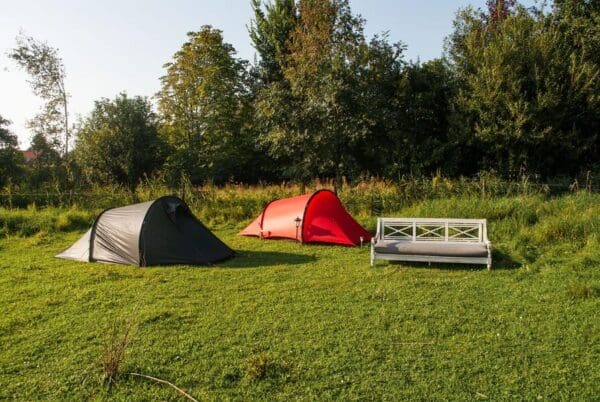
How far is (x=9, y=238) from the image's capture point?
11219 mm

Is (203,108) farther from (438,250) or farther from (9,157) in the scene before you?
(438,250)

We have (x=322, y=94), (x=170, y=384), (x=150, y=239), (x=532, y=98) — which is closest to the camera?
(x=170, y=384)

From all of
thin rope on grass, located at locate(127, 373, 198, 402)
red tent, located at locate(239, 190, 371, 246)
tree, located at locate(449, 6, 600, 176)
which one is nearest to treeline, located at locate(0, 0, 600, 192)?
tree, located at locate(449, 6, 600, 176)

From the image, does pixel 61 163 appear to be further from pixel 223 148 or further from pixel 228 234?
pixel 228 234

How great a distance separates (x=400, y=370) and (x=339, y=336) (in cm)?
92

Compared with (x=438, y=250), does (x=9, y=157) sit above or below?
above

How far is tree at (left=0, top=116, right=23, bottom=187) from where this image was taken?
21250mm

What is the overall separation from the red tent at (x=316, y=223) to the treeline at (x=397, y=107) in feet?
19.5

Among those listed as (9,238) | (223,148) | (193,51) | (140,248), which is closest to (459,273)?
(140,248)

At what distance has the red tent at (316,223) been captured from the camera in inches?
400

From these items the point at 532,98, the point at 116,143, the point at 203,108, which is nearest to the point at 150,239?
the point at 532,98

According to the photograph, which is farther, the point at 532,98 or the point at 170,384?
the point at 532,98

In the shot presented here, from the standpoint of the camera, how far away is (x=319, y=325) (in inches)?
208

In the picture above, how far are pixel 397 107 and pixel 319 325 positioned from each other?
46.1ft
